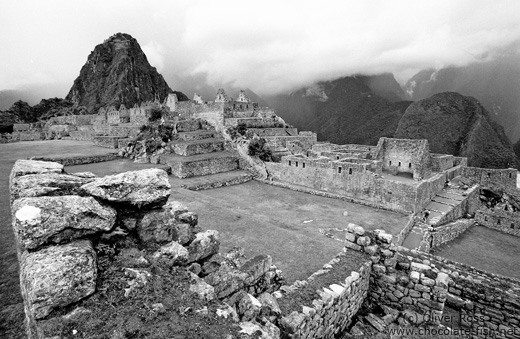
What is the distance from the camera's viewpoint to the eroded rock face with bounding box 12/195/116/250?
2857 mm

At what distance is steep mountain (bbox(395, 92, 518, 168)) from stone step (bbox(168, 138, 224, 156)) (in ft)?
115

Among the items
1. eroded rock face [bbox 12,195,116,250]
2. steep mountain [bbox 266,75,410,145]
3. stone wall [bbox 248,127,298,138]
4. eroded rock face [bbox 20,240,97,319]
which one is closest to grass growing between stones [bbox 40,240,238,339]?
eroded rock face [bbox 20,240,97,319]

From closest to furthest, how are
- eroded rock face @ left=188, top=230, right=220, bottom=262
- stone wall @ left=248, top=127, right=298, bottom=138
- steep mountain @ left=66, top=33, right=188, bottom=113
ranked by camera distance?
eroded rock face @ left=188, top=230, right=220, bottom=262 → stone wall @ left=248, top=127, right=298, bottom=138 → steep mountain @ left=66, top=33, right=188, bottom=113

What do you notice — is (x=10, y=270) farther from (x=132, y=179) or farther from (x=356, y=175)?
(x=356, y=175)

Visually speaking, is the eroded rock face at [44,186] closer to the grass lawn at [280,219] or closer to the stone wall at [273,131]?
the grass lawn at [280,219]

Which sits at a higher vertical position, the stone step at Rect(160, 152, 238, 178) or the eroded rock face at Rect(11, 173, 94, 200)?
the eroded rock face at Rect(11, 173, 94, 200)

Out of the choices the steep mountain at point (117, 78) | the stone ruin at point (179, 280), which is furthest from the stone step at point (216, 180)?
the steep mountain at point (117, 78)

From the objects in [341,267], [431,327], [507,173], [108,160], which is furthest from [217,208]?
[507,173]

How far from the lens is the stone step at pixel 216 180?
17.6 meters

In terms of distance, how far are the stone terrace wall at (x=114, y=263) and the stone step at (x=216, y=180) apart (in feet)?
42.2

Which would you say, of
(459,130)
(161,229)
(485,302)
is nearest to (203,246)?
(161,229)

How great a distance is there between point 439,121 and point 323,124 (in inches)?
856

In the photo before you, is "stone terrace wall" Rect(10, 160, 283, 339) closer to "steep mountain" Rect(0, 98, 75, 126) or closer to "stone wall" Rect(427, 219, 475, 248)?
"stone wall" Rect(427, 219, 475, 248)

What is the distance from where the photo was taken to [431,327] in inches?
215
